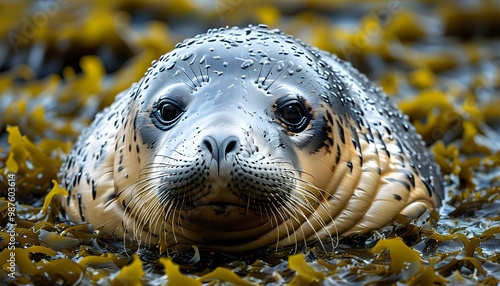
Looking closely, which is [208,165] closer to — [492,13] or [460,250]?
[460,250]

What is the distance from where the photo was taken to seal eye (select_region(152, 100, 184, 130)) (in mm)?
4445

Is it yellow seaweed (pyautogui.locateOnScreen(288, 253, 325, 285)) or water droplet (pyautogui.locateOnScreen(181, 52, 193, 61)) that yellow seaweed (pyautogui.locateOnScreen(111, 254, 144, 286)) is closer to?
yellow seaweed (pyautogui.locateOnScreen(288, 253, 325, 285))

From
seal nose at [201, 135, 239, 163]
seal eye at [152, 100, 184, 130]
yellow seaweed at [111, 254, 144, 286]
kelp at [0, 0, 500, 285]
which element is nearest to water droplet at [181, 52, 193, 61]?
seal eye at [152, 100, 184, 130]

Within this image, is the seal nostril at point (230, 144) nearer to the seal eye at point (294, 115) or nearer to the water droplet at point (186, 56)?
the seal eye at point (294, 115)

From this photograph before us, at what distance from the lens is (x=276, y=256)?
4371mm

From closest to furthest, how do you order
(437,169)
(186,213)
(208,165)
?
1. (208,165)
2. (186,213)
3. (437,169)

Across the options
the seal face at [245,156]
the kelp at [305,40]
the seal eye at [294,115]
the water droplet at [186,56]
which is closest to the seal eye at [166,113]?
the seal face at [245,156]

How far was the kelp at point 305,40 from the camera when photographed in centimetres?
412

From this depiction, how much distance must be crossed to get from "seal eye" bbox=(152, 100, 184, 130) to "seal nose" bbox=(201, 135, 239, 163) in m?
0.50

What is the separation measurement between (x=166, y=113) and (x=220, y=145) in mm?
631

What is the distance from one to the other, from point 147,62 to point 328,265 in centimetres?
426

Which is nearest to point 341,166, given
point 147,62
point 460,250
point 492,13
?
point 460,250

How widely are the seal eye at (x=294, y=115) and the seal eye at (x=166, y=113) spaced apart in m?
0.45

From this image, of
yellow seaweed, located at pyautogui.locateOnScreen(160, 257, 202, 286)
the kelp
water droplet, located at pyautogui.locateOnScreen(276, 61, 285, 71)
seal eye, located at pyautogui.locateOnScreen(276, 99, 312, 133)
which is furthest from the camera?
water droplet, located at pyautogui.locateOnScreen(276, 61, 285, 71)
